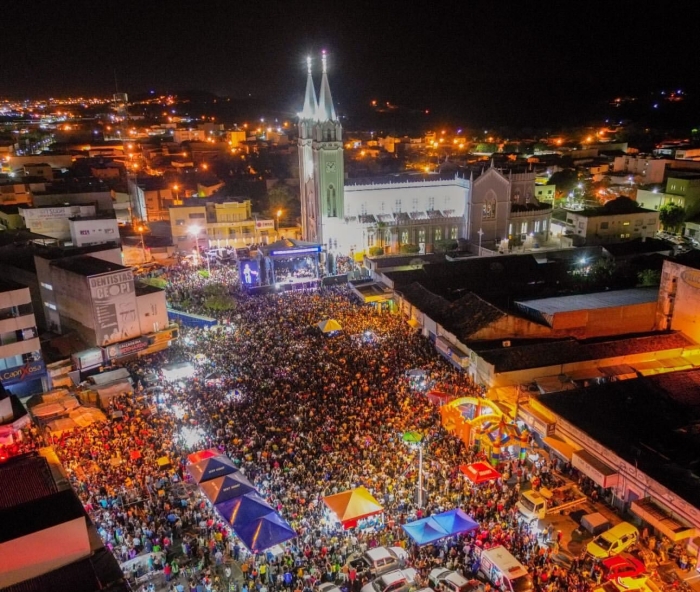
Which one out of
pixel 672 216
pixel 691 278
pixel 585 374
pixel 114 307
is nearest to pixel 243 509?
pixel 585 374

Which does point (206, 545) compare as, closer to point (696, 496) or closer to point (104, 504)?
point (104, 504)

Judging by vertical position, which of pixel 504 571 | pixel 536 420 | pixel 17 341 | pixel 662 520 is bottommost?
pixel 504 571

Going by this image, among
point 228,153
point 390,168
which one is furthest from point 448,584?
point 228,153

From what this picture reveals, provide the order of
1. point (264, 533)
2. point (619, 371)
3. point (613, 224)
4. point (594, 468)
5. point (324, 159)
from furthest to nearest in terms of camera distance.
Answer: point (324, 159)
point (613, 224)
point (619, 371)
point (594, 468)
point (264, 533)

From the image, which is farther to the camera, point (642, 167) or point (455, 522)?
point (642, 167)

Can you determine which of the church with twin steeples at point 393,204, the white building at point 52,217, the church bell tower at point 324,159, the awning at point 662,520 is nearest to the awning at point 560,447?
the awning at point 662,520

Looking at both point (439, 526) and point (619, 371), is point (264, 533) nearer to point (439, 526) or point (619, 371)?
point (439, 526)

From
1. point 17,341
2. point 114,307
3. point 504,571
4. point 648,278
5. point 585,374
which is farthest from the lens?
point 648,278
